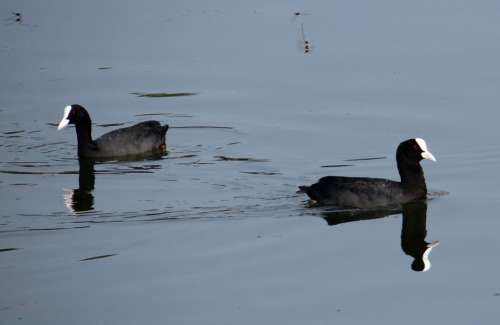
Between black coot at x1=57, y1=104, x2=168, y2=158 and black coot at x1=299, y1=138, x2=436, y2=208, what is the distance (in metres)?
3.38

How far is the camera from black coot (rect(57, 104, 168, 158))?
50.9ft

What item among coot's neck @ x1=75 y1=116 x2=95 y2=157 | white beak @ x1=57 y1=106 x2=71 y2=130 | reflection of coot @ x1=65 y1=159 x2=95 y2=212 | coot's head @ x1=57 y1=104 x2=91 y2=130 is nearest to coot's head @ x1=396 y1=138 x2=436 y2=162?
reflection of coot @ x1=65 y1=159 x2=95 y2=212

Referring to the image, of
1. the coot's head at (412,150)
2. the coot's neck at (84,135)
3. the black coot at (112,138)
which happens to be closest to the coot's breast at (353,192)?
the coot's head at (412,150)

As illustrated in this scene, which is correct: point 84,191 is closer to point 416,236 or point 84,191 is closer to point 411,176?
point 411,176

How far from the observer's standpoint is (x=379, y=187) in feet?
41.7

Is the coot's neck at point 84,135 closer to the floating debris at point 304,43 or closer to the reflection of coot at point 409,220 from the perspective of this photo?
the reflection of coot at point 409,220

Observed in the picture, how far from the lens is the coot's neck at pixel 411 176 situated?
12.9 m

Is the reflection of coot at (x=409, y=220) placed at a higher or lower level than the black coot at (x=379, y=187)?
lower

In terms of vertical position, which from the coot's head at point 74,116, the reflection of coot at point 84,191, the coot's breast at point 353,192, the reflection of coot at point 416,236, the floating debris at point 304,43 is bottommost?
the reflection of coot at point 416,236

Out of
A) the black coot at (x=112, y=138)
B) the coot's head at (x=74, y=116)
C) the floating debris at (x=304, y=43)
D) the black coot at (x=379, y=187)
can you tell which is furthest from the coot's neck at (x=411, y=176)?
the floating debris at (x=304, y=43)

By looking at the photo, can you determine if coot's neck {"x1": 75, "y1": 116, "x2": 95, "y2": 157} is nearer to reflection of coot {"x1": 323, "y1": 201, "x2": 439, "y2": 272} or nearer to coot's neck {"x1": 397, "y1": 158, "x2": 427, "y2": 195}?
reflection of coot {"x1": 323, "y1": 201, "x2": 439, "y2": 272}

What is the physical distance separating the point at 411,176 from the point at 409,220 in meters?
0.64

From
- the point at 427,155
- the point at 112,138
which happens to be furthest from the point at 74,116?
the point at 427,155

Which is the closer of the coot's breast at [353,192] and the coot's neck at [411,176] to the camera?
the coot's breast at [353,192]
